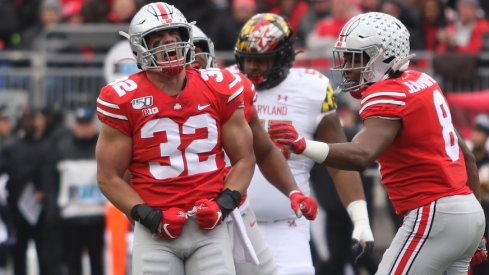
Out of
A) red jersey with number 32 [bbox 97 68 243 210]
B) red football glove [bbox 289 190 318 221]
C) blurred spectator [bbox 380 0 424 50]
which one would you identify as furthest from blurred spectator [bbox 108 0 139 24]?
red jersey with number 32 [bbox 97 68 243 210]

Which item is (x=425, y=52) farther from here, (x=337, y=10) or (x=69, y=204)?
(x=69, y=204)

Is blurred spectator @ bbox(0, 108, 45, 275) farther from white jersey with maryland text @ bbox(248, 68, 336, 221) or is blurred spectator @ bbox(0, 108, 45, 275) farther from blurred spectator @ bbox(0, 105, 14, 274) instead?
white jersey with maryland text @ bbox(248, 68, 336, 221)

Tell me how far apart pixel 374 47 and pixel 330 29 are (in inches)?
267

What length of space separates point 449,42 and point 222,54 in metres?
2.39

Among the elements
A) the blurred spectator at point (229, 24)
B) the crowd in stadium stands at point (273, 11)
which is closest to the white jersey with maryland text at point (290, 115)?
the crowd in stadium stands at point (273, 11)

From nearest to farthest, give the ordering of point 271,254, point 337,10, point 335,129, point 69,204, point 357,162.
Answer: point 357,162 < point 271,254 < point 335,129 < point 69,204 < point 337,10

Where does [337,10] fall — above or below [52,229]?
above

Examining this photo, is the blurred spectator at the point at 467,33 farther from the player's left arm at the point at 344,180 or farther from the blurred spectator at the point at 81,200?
the player's left arm at the point at 344,180

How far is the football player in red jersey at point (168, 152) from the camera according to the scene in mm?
6688

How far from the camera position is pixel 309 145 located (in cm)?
688

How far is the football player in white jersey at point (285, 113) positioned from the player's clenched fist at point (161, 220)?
1.41m

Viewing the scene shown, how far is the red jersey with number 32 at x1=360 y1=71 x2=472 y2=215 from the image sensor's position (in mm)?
6762

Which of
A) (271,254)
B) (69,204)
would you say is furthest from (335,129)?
(69,204)

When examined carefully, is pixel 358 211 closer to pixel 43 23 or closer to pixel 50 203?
pixel 50 203
